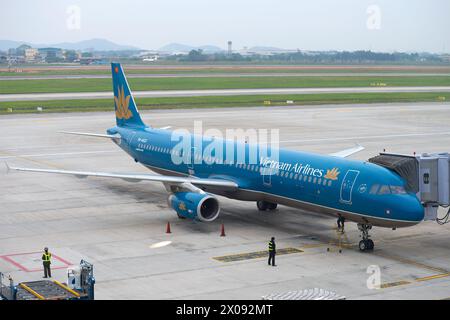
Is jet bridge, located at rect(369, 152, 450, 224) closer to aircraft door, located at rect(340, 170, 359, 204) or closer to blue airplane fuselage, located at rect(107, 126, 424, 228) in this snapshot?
blue airplane fuselage, located at rect(107, 126, 424, 228)

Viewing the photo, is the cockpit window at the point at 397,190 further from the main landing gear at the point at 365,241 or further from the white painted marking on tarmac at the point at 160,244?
the white painted marking on tarmac at the point at 160,244

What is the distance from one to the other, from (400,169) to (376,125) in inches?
2015

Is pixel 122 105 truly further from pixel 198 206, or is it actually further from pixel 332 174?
pixel 332 174

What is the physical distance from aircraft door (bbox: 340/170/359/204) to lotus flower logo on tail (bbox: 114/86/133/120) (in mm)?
20305

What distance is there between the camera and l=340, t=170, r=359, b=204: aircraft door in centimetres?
3371

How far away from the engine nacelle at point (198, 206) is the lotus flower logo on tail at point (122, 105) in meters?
13.9

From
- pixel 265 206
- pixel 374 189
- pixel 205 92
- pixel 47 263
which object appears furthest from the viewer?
pixel 205 92

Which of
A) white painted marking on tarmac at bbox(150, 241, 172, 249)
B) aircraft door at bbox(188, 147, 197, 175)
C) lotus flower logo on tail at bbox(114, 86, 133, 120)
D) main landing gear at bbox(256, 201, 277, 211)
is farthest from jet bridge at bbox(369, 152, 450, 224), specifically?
lotus flower logo on tail at bbox(114, 86, 133, 120)

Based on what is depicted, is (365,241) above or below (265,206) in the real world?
below

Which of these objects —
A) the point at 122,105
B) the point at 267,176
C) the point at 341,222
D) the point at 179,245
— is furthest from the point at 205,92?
the point at 179,245

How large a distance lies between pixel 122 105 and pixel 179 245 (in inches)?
728

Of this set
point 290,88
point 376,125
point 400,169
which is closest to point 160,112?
point 376,125

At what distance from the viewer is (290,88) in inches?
5384

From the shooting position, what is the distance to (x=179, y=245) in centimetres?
3466
